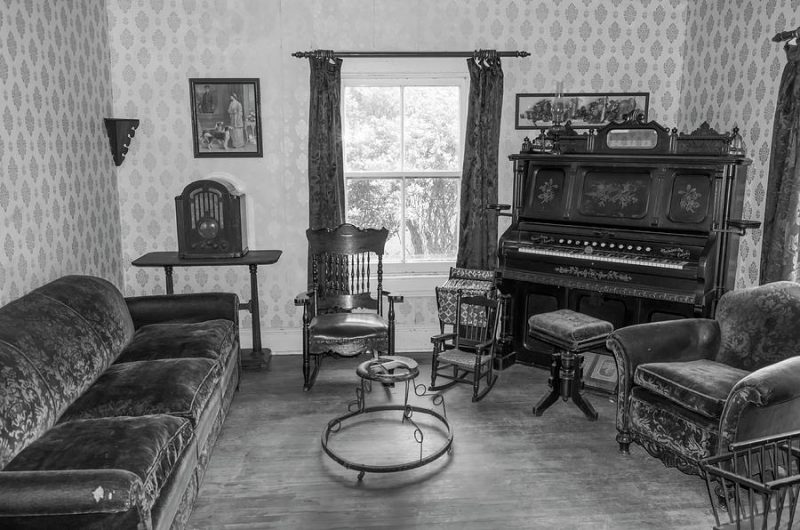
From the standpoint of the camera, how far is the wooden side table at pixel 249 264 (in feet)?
14.9

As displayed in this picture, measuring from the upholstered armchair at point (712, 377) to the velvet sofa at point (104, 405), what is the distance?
2229 mm

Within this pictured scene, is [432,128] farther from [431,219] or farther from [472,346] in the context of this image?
[472,346]

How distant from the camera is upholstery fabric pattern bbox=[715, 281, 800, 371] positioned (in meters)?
3.16

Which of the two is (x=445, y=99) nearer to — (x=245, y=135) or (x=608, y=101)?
(x=608, y=101)

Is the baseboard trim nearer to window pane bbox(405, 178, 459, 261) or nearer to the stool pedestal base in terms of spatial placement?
window pane bbox(405, 178, 459, 261)

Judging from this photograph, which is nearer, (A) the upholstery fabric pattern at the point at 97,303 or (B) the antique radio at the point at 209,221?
(A) the upholstery fabric pattern at the point at 97,303

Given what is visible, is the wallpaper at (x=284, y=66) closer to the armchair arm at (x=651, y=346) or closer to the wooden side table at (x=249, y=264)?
the wooden side table at (x=249, y=264)

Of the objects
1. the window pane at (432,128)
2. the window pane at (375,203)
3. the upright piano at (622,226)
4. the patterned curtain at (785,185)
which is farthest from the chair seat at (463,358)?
the patterned curtain at (785,185)

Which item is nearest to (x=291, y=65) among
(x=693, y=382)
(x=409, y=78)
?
(x=409, y=78)

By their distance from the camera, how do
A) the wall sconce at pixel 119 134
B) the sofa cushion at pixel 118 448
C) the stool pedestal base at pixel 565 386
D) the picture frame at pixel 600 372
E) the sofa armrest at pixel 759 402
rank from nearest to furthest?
the sofa cushion at pixel 118 448 < the sofa armrest at pixel 759 402 < the stool pedestal base at pixel 565 386 < the picture frame at pixel 600 372 < the wall sconce at pixel 119 134

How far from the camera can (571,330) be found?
3.80 metres

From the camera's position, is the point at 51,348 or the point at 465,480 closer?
the point at 51,348

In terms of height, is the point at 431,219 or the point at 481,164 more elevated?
the point at 481,164

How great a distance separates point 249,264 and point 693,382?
3.02 metres
